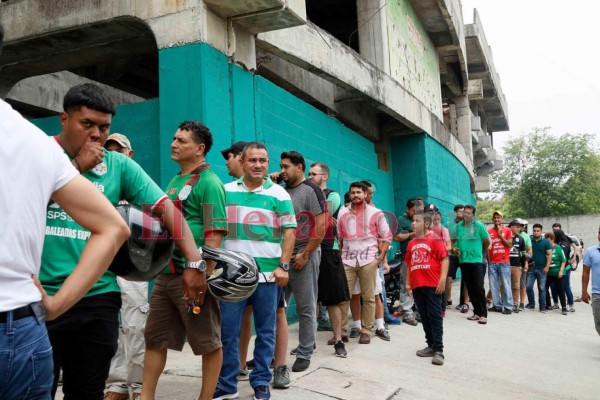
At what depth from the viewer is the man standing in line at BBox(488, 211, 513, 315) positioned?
32.6 feet

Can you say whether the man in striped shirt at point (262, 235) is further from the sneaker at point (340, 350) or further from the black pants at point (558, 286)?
the black pants at point (558, 286)

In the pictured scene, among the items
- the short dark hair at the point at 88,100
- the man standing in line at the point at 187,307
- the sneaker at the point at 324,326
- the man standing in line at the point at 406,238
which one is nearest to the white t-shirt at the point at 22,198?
the short dark hair at the point at 88,100

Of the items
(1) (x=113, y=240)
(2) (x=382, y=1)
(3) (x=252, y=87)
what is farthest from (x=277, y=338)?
(2) (x=382, y=1)

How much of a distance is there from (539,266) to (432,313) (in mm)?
6465

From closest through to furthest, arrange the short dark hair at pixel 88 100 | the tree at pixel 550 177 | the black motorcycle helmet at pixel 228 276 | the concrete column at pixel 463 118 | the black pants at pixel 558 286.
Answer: the short dark hair at pixel 88 100 → the black motorcycle helmet at pixel 228 276 → the black pants at pixel 558 286 → the concrete column at pixel 463 118 → the tree at pixel 550 177

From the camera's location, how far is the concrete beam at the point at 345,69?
7.68 metres

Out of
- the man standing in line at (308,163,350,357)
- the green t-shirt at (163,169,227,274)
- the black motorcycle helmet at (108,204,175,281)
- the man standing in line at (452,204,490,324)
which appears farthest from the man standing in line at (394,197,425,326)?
the black motorcycle helmet at (108,204,175,281)

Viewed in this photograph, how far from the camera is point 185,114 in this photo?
238 inches

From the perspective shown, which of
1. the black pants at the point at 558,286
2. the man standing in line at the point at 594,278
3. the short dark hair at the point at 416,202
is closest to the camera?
the man standing in line at the point at 594,278

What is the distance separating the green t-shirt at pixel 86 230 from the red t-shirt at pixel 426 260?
388cm

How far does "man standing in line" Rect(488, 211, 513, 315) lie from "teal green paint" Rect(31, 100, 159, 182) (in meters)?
6.42

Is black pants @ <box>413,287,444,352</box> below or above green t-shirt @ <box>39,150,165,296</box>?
below

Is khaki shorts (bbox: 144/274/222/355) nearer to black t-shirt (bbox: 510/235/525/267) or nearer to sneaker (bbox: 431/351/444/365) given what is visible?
sneaker (bbox: 431/351/444/365)

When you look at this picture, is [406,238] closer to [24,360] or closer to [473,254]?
[473,254]
